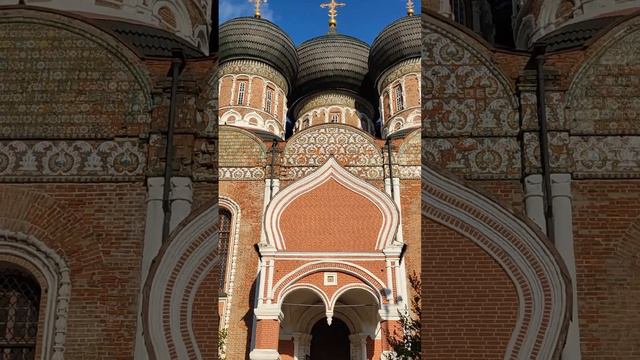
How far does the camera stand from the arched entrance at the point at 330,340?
42.4ft

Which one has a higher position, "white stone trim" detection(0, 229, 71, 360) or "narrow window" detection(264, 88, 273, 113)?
"narrow window" detection(264, 88, 273, 113)

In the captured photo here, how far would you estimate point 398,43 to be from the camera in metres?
15.6

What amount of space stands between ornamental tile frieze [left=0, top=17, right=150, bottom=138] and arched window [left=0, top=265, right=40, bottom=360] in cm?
87

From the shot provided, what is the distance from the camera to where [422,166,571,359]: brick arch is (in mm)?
4219

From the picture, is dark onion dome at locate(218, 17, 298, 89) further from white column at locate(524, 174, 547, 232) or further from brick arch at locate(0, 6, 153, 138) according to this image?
white column at locate(524, 174, 547, 232)

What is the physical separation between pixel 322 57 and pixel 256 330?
310 inches

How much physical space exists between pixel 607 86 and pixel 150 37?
3.32 meters

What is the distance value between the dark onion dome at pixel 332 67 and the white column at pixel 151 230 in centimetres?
1284

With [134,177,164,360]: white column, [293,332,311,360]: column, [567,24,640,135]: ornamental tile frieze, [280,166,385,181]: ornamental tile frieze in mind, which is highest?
[280,166,385,181]: ornamental tile frieze

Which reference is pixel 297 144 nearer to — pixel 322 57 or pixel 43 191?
pixel 322 57

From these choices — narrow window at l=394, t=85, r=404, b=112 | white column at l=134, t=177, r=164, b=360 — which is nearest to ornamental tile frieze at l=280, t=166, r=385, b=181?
narrow window at l=394, t=85, r=404, b=112

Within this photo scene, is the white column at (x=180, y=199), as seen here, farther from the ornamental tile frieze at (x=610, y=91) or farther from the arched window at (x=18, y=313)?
the ornamental tile frieze at (x=610, y=91)

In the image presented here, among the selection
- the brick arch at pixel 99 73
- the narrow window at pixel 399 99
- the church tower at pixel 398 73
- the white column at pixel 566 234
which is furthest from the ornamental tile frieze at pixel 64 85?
the narrow window at pixel 399 99

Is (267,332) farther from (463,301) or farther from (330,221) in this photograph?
(463,301)
